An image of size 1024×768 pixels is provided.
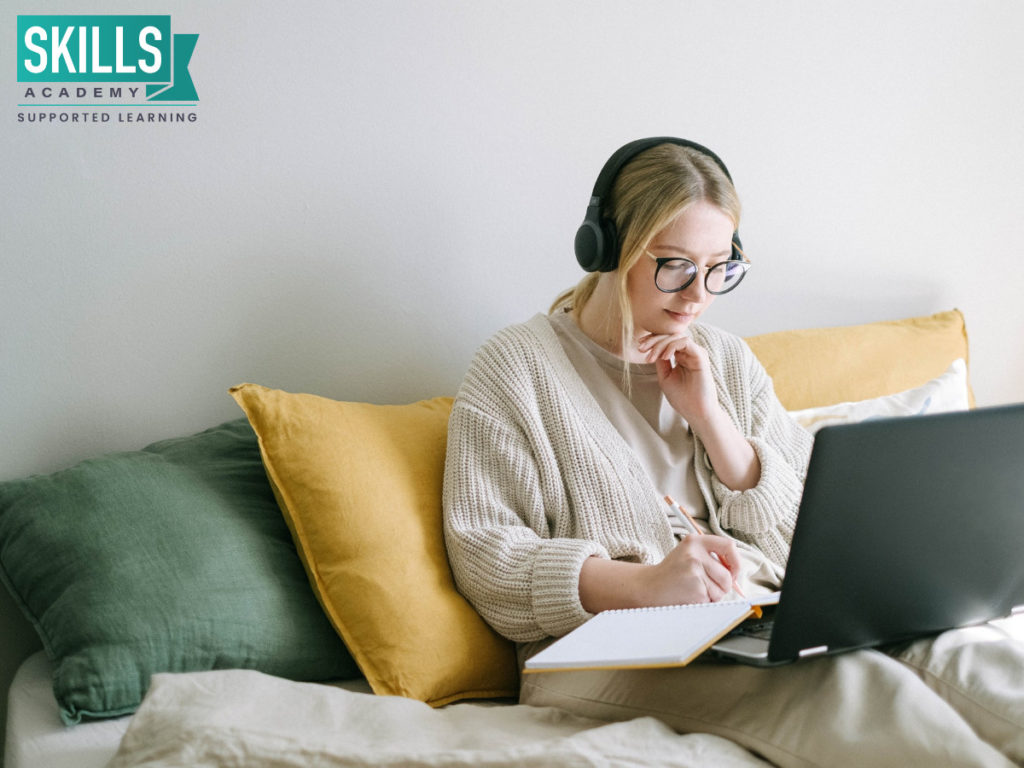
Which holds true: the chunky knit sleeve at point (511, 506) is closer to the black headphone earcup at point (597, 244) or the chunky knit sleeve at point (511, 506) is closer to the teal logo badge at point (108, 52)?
the black headphone earcup at point (597, 244)

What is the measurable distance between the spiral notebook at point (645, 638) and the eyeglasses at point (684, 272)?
1.74 ft

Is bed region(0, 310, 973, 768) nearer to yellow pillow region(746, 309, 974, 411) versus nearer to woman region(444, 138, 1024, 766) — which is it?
woman region(444, 138, 1024, 766)

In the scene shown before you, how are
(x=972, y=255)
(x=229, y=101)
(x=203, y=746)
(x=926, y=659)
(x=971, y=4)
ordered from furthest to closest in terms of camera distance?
(x=972, y=255), (x=971, y=4), (x=229, y=101), (x=926, y=659), (x=203, y=746)

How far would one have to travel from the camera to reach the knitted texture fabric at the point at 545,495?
130 centimetres

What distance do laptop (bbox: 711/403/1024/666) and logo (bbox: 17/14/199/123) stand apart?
1114 mm

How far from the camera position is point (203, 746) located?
90 centimetres

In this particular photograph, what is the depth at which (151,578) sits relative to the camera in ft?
4.11

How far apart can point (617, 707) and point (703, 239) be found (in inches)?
26.3

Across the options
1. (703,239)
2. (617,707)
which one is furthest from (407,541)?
(703,239)

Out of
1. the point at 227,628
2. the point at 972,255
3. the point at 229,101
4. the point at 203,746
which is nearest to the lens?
the point at 203,746

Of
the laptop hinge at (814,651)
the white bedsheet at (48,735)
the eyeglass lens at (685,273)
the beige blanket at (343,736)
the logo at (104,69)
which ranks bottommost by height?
the white bedsheet at (48,735)

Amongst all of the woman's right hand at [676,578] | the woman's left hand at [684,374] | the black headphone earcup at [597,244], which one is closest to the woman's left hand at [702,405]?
the woman's left hand at [684,374]

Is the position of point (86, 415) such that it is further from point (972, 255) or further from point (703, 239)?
point (972, 255)

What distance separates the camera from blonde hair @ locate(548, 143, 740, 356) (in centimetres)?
142
